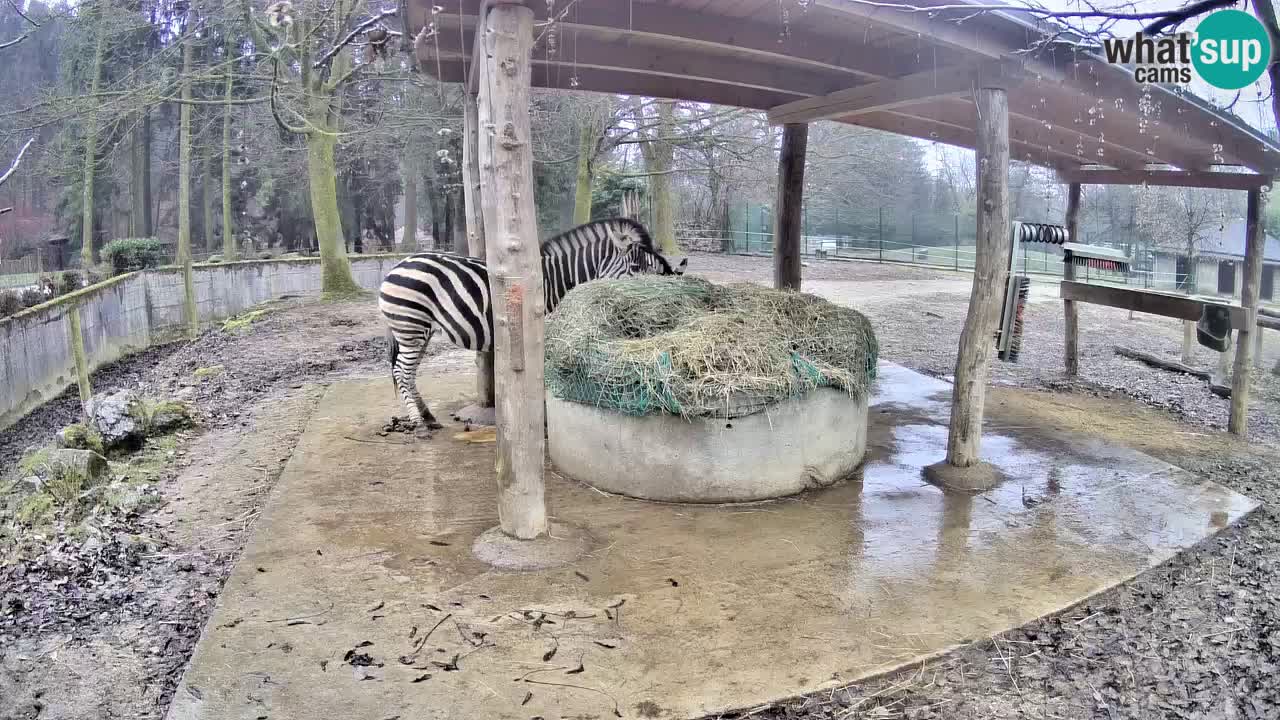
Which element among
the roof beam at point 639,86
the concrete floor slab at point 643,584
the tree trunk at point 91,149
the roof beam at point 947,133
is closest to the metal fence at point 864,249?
the roof beam at point 947,133

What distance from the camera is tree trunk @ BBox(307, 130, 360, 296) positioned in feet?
52.2

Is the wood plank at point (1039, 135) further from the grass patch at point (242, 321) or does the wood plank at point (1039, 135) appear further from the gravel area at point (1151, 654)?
the grass patch at point (242, 321)

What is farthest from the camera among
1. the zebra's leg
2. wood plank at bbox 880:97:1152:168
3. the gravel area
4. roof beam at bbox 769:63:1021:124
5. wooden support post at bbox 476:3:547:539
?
wood plank at bbox 880:97:1152:168

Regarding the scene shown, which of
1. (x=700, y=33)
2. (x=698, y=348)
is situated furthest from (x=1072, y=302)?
(x=698, y=348)

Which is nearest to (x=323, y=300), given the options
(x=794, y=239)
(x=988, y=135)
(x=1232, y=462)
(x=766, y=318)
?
(x=794, y=239)

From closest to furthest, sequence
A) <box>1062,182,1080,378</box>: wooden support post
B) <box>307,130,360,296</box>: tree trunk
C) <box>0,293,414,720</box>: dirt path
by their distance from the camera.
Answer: <box>0,293,414,720</box>: dirt path, <box>1062,182,1080,378</box>: wooden support post, <box>307,130,360,296</box>: tree trunk

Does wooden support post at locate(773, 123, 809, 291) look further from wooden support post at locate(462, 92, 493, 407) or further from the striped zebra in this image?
wooden support post at locate(462, 92, 493, 407)

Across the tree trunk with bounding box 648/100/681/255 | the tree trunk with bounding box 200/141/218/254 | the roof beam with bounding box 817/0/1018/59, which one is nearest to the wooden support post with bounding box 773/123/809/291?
the roof beam with bounding box 817/0/1018/59

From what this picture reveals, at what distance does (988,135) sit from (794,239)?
3490 mm

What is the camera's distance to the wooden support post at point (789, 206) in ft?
27.9

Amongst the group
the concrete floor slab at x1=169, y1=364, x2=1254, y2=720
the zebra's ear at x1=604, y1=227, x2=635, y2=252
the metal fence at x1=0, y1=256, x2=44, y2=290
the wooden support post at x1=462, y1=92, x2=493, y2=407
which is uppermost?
the wooden support post at x1=462, y1=92, x2=493, y2=407

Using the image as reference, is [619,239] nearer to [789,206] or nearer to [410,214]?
[789,206]

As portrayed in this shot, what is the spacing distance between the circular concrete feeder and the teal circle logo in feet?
8.31

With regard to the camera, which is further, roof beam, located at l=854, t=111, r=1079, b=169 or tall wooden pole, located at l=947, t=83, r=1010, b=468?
roof beam, located at l=854, t=111, r=1079, b=169
